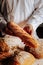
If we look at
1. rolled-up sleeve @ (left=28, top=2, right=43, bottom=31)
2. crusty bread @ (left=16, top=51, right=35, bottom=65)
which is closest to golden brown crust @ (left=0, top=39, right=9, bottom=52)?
crusty bread @ (left=16, top=51, right=35, bottom=65)

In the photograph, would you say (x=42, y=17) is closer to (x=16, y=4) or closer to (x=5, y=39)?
(x=16, y=4)

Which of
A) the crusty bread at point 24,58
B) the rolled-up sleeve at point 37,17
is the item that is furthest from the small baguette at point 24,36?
the rolled-up sleeve at point 37,17

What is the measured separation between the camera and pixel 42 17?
121 cm

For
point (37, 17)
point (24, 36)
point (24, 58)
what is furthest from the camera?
point (37, 17)

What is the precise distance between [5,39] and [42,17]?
0.53 m

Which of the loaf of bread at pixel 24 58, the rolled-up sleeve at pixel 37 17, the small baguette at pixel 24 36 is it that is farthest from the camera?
the rolled-up sleeve at pixel 37 17

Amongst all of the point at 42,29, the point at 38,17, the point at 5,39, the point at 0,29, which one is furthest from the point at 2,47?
the point at 42,29

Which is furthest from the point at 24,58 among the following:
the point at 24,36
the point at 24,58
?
the point at 24,36

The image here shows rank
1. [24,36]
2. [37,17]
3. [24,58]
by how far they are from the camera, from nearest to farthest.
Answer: [24,58]
[24,36]
[37,17]

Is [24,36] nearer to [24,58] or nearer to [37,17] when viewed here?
[24,58]

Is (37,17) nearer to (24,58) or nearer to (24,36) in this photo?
(24,36)

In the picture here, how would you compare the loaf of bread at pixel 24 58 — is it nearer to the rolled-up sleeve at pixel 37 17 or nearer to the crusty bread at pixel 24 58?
the crusty bread at pixel 24 58

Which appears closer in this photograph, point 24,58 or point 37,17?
→ point 24,58

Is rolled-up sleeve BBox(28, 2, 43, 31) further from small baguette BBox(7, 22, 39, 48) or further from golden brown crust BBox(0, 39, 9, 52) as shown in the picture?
golden brown crust BBox(0, 39, 9, 52)
